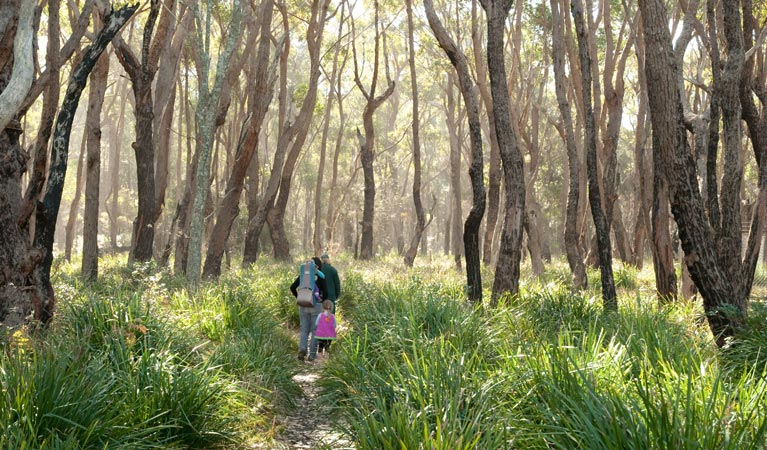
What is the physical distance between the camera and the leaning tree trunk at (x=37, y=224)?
7.21 metres

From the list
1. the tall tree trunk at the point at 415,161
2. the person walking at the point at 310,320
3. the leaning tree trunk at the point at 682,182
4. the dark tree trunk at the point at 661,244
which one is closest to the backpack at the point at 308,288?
the person walking at the point at 310,320

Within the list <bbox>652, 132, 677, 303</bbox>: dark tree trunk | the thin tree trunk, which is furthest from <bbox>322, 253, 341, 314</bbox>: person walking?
<bbox>652, 132, 677, 303</bbox>: dark tree trunk

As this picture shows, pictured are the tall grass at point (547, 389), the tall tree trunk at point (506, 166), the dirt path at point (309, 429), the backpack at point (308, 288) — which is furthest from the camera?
the tall tree trunk at point (506, 166)

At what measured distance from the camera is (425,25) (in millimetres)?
27078

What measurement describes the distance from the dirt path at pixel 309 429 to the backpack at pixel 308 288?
1862mm

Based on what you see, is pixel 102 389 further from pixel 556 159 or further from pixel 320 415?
pixel 556 159

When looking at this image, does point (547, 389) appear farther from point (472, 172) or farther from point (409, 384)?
point (472, 172)

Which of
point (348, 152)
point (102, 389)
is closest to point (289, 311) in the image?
point (102, 389)

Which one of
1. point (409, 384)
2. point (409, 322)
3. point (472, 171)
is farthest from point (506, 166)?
point (409, 384)

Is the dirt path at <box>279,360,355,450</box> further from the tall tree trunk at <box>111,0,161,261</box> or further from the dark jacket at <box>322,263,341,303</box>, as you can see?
the tall tree trunk at <box>111,0,161,261</box>

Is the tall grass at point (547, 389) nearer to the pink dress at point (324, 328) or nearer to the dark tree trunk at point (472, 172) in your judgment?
the pink dress at point (324, 328)

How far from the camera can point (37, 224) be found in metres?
8.13

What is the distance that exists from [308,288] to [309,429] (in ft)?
11.2

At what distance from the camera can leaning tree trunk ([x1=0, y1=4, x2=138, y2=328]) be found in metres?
7.21
